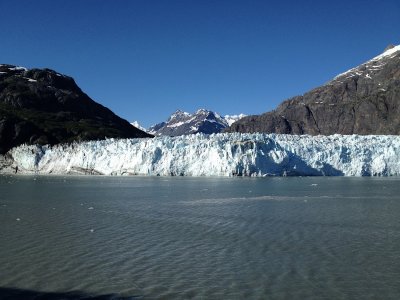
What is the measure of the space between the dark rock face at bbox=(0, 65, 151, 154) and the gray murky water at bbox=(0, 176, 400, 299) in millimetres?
91112

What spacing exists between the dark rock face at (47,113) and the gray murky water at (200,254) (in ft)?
299

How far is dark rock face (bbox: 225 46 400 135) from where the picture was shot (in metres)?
153

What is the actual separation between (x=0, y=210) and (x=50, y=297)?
650 inches

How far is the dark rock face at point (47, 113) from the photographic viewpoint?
109688 millimetres

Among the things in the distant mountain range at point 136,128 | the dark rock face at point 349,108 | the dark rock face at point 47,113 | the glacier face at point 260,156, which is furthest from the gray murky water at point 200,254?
the dark rock face at point 349,108

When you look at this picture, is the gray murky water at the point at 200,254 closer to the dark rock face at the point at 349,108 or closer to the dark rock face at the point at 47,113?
the dark rock face at the point at 47,113

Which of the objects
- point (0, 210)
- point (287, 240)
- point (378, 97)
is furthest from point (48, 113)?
point (287, 240)

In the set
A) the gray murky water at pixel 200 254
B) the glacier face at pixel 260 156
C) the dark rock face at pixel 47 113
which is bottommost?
the gray murky water at pixel 200 254

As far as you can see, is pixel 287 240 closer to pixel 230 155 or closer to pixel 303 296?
pixel 303 296

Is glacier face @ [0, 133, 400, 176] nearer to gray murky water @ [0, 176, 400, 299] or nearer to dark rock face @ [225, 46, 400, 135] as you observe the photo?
gray murky water @ [0, 176, 400, 299]

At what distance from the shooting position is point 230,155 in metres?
59.8

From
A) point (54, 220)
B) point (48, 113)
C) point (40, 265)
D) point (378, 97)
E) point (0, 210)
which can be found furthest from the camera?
point (378, 97)

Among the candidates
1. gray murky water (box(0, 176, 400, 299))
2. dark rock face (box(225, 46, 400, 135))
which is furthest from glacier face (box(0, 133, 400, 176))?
dark rock face (box(225, 46, 400, 135))

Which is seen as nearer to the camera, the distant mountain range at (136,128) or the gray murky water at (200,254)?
the gray murky water at (200,254)
